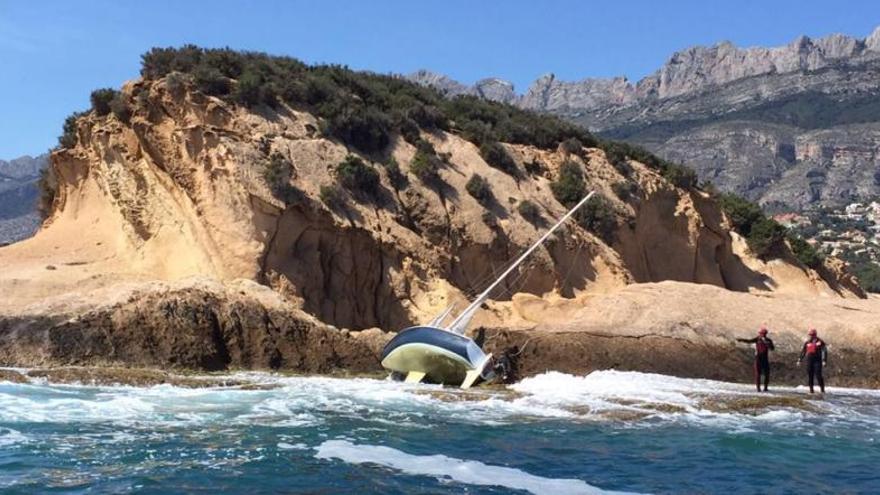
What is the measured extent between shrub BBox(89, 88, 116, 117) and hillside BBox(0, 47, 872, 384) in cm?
5

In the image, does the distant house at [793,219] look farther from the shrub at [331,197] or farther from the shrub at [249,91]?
the shrub at [331,197]

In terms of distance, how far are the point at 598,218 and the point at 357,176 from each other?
30.3ft

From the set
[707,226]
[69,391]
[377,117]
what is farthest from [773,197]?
[69,391]

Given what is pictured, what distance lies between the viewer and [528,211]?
31953 mm

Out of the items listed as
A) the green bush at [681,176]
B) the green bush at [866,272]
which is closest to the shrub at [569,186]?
the green bush at [681,176]

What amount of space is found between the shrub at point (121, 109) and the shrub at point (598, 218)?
15150 millimetres

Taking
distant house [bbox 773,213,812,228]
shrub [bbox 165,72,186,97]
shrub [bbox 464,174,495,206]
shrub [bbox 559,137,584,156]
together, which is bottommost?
shrub [bbox 464,174,495,206]

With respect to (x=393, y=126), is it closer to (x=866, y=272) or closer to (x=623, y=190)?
(x=623, y=190)

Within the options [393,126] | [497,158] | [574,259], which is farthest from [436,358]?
[497,158]

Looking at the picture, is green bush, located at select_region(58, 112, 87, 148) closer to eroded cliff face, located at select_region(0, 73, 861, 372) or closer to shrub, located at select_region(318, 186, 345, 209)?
eroded cliff face, located at select_region(0, 73, 861, 372)

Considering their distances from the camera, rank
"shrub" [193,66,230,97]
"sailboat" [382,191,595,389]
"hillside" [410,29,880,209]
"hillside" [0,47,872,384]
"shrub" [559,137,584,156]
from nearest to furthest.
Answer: "sailboat" [382,191,595,389] → "hillside" [0,47,872,384] → "shrub" [193,66,230,97] → "shrub" [559,137,584,156] → "hillside" [410,29,880,209]

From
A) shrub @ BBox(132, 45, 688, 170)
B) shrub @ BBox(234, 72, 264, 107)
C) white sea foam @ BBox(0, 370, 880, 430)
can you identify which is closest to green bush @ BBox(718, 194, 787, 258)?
shrub @ BBox(132, 45, 688, 170)

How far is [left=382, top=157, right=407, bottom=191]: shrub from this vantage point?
30.5 meters

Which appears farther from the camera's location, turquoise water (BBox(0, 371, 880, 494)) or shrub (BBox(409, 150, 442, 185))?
shrub (BBox(409, 150, 442, 185))
